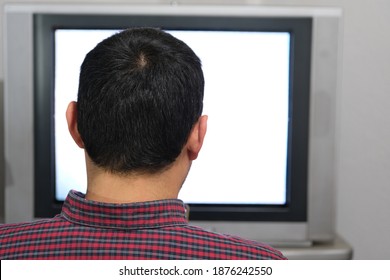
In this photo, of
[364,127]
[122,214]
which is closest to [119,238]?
[122,214]

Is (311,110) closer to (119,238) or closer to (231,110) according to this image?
(231,110)

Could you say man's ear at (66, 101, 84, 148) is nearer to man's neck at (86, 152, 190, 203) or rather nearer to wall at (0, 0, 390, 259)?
man's neck at (86, 152, 190, 203)

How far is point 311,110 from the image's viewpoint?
5.44 feet

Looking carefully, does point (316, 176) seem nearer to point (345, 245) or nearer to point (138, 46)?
point (345, 245)

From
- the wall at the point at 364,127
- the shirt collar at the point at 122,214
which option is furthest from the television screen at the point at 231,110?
the shirt collar at the point at 122,214

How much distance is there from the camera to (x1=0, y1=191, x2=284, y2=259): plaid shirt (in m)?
0.83

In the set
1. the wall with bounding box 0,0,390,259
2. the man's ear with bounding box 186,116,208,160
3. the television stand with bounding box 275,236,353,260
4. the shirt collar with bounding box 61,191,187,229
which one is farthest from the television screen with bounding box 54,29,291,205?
the shirt collar with bounding box 61,191,187,229

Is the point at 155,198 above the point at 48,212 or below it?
above

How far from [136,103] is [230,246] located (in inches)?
9.0

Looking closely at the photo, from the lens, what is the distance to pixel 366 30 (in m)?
1.99

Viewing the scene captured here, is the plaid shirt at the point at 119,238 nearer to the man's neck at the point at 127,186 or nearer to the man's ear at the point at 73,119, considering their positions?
the man's neck at the point at 127,186

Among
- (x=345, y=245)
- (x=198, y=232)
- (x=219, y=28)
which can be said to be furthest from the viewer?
(x=345, y=245)
